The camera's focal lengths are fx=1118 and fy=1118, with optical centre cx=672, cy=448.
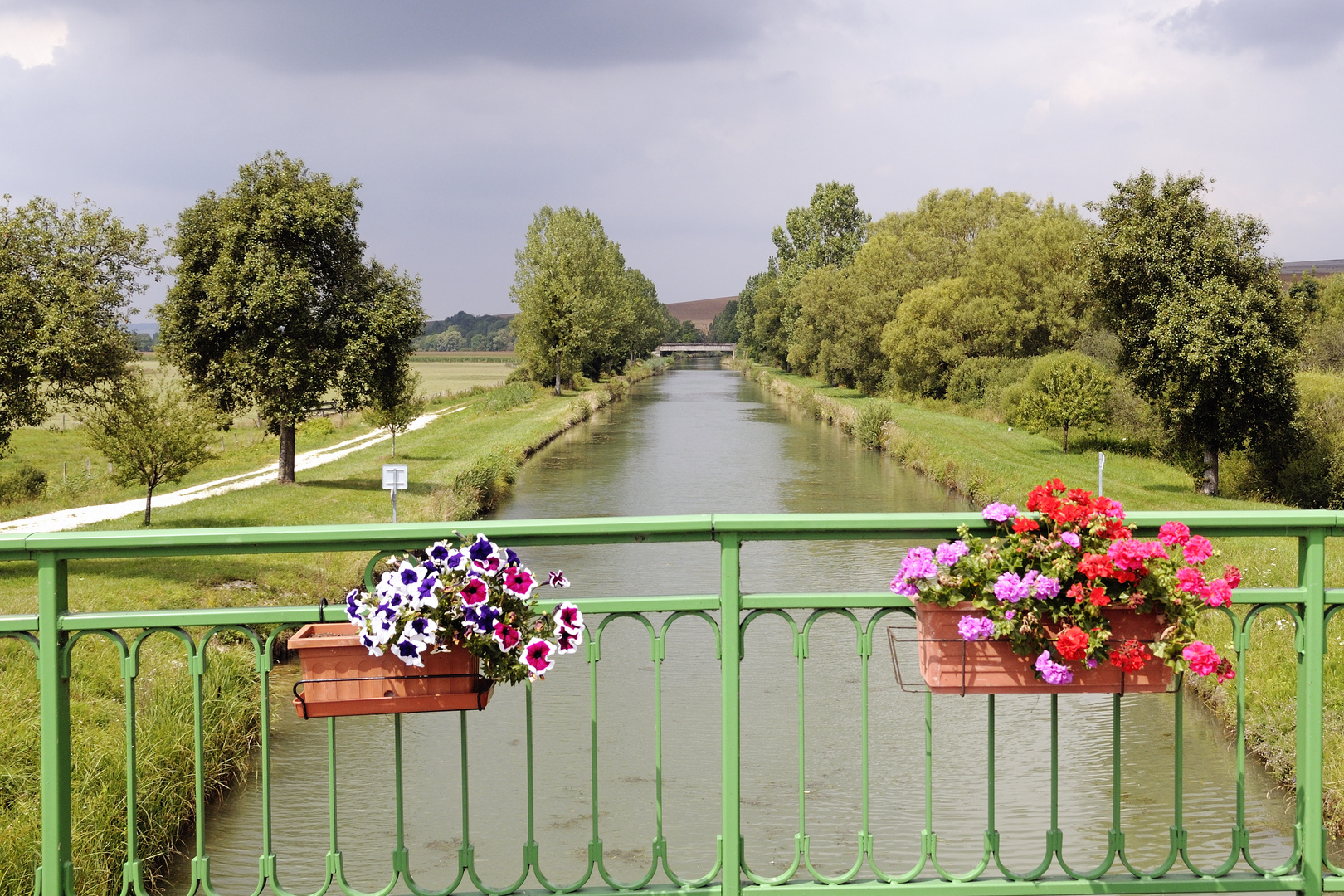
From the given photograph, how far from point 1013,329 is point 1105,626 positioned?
44.5 meters

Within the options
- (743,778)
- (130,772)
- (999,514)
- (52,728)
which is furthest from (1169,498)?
(52,728)

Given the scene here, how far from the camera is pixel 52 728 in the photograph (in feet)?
11.9

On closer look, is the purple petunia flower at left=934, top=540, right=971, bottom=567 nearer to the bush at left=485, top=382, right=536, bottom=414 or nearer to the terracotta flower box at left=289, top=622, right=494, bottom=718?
the terracotta flower box at left=289, top=622, right=494, bottom=718

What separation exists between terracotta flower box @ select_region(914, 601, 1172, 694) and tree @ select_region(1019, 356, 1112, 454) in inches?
1190

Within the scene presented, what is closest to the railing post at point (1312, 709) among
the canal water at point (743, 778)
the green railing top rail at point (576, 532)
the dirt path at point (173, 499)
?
the green railing top rail at point (576, 532)

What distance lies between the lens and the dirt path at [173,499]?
20.0 metres

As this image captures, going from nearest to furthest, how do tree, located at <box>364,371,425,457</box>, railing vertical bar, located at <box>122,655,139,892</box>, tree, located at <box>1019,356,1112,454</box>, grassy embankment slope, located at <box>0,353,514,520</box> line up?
railing vertical bar, located at <box>122,655,139,892</box>
grassy embankment slope, located at <box>0,353,514,520</box>
tree, located at <box>364,371,425,457</box>
tree, located at <box>1019,356,1112,454</box>

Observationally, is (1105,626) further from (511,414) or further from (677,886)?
(511,414)

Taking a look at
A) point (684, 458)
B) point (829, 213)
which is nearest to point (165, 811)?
point (684, 458)

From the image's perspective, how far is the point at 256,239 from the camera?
77.3ft

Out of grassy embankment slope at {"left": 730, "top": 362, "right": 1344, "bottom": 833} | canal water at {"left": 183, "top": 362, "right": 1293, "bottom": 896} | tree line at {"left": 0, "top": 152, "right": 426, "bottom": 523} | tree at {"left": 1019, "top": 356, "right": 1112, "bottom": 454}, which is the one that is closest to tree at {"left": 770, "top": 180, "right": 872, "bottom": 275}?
grassy embankment slope at {"left": 730, "top": 362, "right": 1344, "bottom": 833}

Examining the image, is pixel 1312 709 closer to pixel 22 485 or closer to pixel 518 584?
pixel 518 584

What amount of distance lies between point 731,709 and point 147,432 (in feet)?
57.4

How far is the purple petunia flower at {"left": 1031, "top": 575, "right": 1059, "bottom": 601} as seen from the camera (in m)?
3.53
